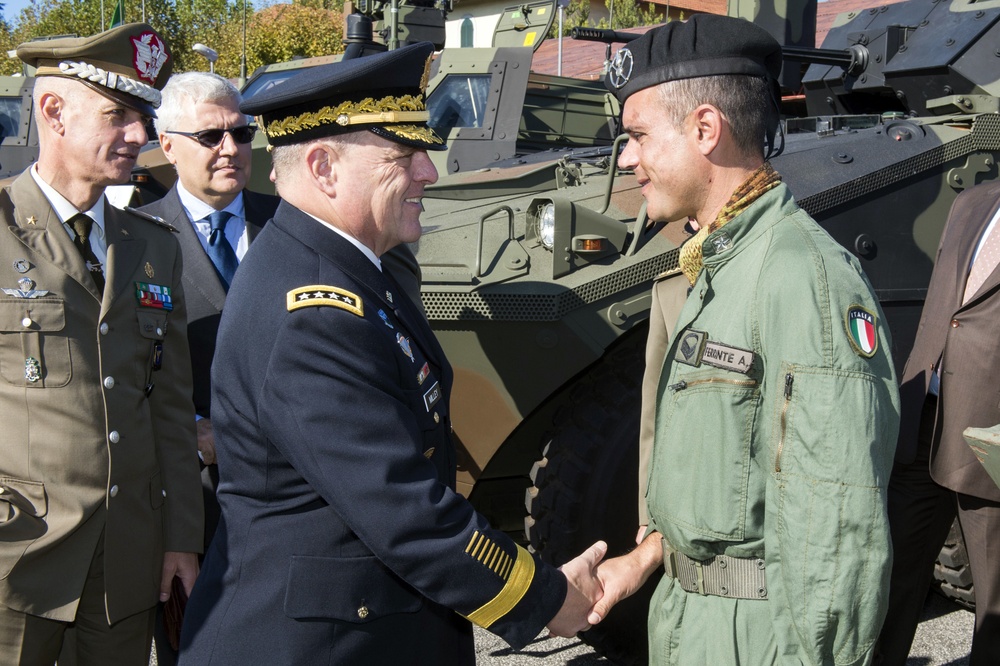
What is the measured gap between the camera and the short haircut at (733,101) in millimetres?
2029

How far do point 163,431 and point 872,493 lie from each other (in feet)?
5.35

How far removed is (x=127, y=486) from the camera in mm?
2490

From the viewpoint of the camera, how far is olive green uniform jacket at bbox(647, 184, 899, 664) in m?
1.74

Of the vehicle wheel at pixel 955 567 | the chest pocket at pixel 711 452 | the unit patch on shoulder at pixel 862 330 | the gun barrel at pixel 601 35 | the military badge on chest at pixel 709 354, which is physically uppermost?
the gun barrel at pixel 601 35

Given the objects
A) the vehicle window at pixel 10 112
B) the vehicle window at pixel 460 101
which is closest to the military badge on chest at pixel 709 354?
the vehicle window at pixel 460 101

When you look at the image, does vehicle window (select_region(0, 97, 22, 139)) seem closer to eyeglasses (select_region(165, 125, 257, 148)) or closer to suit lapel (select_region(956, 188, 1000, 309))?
eyeglasses (select_region(165, 125, 257, 148))

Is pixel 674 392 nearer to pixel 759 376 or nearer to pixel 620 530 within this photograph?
pixel 759 376

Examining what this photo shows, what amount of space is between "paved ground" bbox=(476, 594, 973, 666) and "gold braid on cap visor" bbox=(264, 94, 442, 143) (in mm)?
2438

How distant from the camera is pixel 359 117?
6.38 ft

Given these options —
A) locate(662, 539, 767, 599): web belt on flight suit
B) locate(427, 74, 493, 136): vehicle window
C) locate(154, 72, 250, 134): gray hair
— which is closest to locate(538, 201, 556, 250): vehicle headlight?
locate(154, 72, 250, 134): gray hair

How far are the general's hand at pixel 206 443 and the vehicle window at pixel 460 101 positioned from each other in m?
4.66

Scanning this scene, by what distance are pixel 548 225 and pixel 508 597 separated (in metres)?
1.95

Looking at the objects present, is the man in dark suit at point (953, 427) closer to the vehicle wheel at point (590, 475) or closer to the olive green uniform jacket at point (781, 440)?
the vehicle wheel at point (590, 475)

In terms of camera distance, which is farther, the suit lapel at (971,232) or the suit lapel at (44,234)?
the suit lapel at (971,232)
